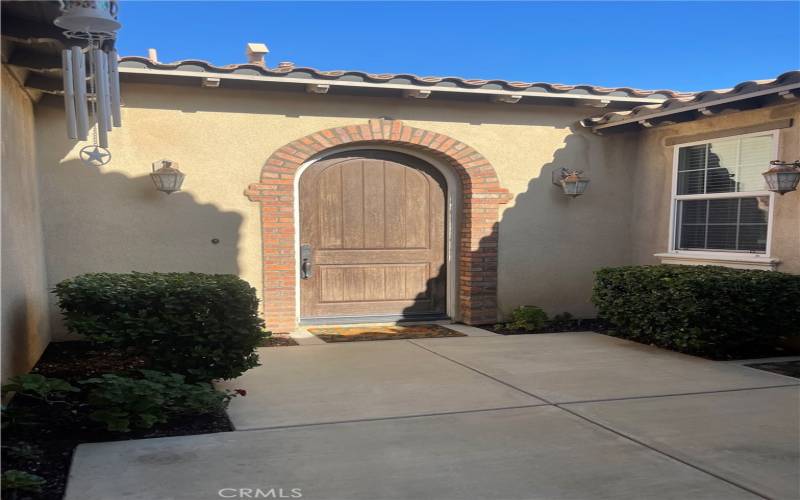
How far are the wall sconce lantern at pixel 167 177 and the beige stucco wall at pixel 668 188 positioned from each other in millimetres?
5919

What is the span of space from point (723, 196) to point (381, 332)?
4319mm

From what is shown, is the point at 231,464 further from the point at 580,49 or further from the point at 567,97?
the point at 580,49

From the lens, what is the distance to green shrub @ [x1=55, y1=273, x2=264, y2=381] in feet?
13.8

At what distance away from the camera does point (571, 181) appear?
7777mm

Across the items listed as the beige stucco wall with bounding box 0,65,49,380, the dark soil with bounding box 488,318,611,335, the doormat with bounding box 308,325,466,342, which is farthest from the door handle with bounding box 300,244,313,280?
the beige stucco wall with bounding box 0,65,49,380

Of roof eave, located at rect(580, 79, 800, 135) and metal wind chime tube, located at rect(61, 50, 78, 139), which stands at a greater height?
roof eave, located at rect(580, 79, 800, 135)

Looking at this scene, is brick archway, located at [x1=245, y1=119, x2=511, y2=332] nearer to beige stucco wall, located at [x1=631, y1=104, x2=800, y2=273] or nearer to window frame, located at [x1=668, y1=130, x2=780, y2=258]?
beige stucco wall, located at [x1=631, y1=104, x2=800, y2=273]

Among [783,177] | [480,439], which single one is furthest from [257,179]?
[783,177]

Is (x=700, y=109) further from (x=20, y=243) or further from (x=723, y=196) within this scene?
(x=20, y=243)

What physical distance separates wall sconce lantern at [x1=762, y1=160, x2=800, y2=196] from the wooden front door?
12.0 ft

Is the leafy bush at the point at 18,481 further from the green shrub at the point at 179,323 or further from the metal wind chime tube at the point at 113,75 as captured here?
the metal wind chime tube at the point at 113,75

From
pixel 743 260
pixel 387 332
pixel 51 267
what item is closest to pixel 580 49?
pixel 743 260

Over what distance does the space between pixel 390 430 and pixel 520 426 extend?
815 millimetres

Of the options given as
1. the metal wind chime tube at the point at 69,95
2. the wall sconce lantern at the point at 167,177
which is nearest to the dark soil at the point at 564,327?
the wall sconce lantern at the point at 167,177
